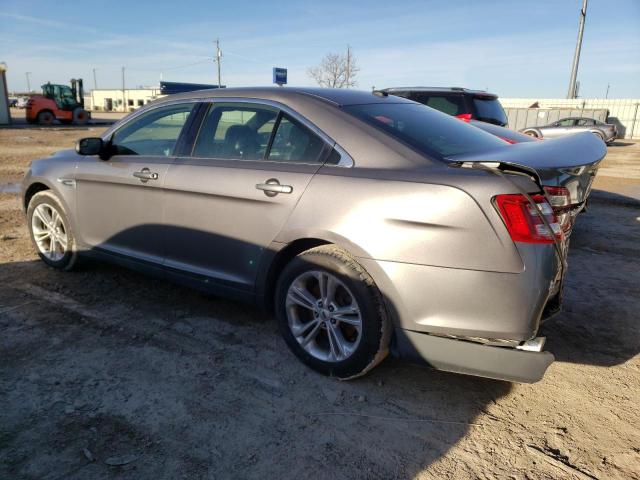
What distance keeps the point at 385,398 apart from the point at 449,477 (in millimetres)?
640

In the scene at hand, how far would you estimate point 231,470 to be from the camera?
7.20ft

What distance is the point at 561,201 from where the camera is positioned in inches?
116

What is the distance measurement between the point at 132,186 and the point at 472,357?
2.74 m

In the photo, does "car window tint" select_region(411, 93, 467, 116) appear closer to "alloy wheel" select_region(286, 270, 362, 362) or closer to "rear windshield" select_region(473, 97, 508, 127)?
"rear windshield" select_region(473, 97, 508, 127)

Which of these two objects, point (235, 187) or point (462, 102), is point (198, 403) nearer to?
point (235, 187)

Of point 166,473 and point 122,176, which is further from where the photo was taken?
point 122,176

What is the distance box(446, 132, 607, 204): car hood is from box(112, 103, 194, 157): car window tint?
2.10m

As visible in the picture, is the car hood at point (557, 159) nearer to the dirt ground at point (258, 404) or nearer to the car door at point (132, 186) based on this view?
the dirt ground at point (258, 404)

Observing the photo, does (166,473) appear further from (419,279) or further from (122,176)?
(122,176)

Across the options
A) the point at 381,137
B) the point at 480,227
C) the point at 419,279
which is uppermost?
the point at 381,137

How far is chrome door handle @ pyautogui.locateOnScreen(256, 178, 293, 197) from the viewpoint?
9.69ft

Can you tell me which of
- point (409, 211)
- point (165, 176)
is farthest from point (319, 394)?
point (165, 176)

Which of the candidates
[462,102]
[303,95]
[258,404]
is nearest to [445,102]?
[462,102]

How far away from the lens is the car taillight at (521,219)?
2324mm
